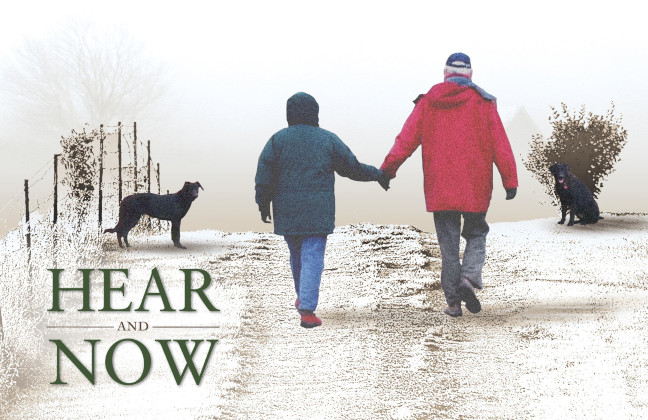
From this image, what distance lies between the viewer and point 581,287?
8016 mm

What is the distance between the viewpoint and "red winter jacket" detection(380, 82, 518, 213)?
4789 millimetres

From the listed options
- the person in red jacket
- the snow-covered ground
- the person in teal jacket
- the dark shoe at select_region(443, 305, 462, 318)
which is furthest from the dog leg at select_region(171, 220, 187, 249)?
the person in red jacket

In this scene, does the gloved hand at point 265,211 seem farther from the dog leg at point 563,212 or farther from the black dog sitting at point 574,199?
the dog leg at point 563,212

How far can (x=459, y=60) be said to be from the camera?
4828mm

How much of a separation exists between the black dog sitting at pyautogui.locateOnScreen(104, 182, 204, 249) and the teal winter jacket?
20.1 ft

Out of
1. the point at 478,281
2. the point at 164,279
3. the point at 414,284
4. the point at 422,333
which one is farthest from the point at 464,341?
the point at 164,279

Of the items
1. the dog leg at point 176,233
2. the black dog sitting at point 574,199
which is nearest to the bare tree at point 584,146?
the black dog sitting at point 574,199

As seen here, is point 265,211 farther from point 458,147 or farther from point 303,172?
point 458,147

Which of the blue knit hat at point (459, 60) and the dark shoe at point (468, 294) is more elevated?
the blue knit hat at point (459, 60)

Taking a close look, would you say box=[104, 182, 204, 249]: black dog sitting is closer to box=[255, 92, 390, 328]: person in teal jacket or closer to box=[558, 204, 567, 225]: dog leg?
box=[255, 92, 390, 328]: person in teal jacket

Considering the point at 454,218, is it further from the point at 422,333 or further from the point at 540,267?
the point at 540,267

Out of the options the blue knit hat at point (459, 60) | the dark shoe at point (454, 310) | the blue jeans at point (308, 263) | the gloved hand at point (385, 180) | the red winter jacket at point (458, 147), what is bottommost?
the dark shoe at point (454, 310)

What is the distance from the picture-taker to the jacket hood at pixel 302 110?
178 inches

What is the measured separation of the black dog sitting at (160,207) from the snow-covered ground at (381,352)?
1765 mm
